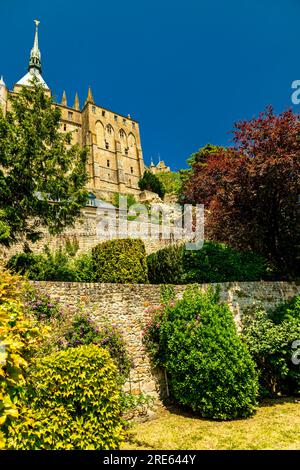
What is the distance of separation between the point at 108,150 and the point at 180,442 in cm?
6179

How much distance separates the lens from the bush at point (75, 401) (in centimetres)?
498

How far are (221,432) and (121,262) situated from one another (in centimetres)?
729

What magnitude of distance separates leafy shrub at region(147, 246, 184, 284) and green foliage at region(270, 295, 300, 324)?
3649mm

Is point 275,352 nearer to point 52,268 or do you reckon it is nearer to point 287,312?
point 287,312

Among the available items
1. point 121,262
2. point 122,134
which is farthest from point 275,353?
point 122,134

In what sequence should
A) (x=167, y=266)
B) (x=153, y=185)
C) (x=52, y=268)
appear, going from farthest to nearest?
(x=153, y=185)
(x=52, y=268)
(x=167, y=266)

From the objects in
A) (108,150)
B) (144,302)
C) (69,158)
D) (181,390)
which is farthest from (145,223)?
(108,150)

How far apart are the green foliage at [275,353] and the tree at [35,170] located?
9669 millimetres

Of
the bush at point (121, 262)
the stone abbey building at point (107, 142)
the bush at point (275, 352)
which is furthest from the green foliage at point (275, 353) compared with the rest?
the stone abbey building at point (107, 142)

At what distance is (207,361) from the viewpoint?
720 centimetres

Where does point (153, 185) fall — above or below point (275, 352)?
above

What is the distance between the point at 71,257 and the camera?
1809 centimetres

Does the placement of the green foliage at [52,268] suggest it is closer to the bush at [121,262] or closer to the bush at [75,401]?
the bush at [121,262]
